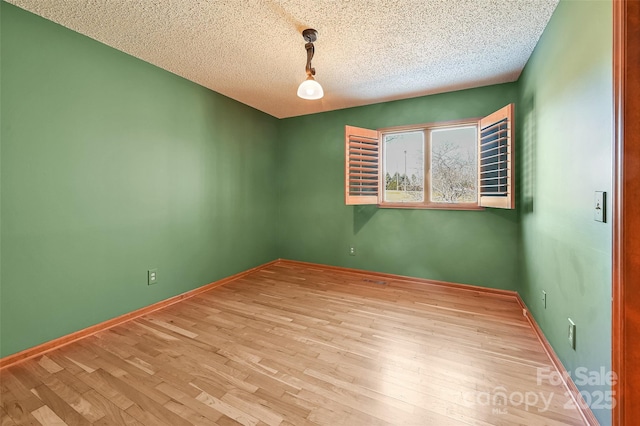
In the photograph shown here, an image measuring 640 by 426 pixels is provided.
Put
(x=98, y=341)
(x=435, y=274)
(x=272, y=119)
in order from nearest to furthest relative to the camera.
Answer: (x=98, y=341)
(x=435, y=274)
(x=272, y=119)

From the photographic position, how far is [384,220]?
12.4ft

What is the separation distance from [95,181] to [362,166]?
2.96 meters

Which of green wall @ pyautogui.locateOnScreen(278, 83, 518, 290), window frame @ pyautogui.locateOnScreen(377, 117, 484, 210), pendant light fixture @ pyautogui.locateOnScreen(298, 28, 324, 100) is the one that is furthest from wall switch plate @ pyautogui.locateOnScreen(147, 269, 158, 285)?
window frame @ pyautogui.locateOnScreen(377, 117, 484, 210)

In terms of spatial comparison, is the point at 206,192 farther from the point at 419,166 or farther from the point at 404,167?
the point at 419,166

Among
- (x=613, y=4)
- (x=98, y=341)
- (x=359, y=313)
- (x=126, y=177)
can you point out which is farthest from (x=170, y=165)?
(x=613, y=4)

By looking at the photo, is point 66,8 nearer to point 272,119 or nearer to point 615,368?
point 272,119

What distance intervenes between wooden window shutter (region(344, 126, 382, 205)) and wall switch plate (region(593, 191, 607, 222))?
7.91ft

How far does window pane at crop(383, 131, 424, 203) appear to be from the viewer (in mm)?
3613

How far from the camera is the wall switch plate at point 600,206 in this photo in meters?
1.17

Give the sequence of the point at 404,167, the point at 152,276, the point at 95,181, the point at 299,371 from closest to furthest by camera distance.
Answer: the point at 299,371
the point at 95,181
the point at 152,276
the point at 404,167

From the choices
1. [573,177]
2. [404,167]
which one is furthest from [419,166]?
[573,177]

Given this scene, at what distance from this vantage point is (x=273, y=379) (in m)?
1.64

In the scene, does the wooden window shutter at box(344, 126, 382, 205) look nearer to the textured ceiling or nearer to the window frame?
the window frame

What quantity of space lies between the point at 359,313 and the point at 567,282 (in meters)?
1.64
